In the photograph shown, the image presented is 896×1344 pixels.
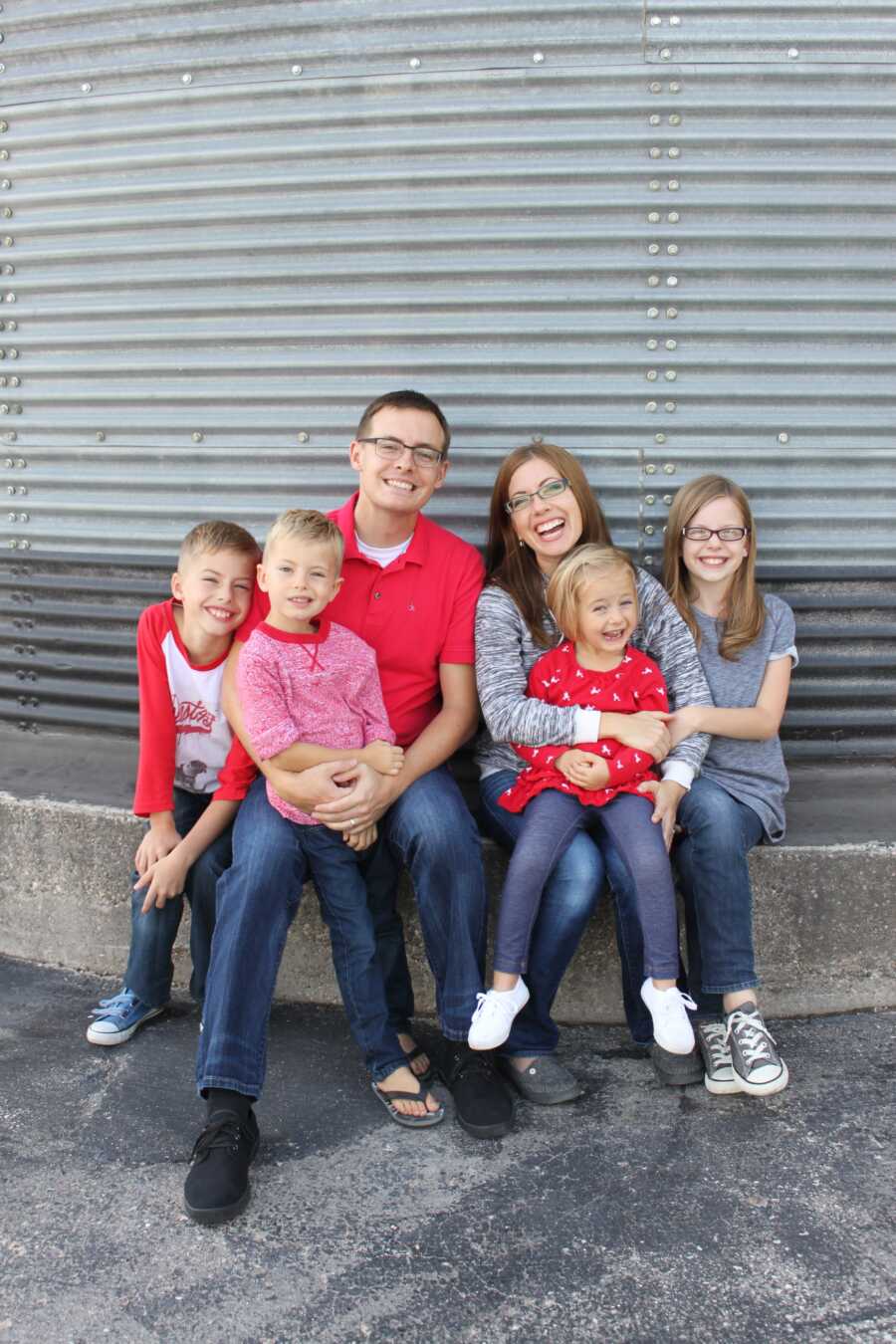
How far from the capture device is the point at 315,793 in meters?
3.03

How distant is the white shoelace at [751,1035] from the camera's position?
9.81 feet

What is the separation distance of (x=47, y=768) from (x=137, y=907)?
3.20 feet

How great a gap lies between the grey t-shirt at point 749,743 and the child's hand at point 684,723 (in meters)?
0.16

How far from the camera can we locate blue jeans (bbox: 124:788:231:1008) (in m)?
3.33

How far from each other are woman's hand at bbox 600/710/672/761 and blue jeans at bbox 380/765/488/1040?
48 cm

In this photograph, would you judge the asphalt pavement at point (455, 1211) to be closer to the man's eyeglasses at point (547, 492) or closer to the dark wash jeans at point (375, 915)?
the dark wash jeans at point (375, 915)

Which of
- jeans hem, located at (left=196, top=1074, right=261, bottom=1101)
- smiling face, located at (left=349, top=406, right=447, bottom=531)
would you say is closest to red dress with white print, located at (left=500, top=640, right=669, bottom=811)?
smiling face, located at (left=349, top=406, right=447, bottom=531)

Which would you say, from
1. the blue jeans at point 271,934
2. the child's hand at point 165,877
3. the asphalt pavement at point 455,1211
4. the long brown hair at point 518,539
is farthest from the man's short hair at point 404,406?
the asphalt pavement at point 455,1211

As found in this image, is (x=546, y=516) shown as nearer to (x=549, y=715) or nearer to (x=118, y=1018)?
(x=549, y=715)

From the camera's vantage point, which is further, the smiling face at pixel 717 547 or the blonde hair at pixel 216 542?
the smiling face at pixel 717 547

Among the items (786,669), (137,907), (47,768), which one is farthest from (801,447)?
(47,768)

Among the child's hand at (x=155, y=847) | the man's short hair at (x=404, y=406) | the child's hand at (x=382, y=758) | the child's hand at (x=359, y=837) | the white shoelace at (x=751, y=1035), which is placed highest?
the man's short hair at (x=404, y=406)

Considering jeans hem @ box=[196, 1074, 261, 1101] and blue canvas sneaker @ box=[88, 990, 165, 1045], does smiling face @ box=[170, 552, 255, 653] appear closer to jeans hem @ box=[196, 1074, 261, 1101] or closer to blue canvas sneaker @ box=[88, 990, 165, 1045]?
blue canvas sneaker @ box=[88, 990, 165, 1045]

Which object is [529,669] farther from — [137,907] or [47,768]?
[47,768]
